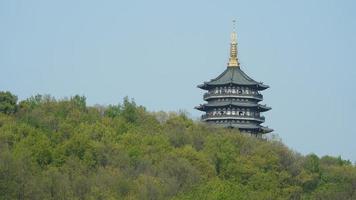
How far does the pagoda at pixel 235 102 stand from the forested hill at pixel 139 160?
5.18 m

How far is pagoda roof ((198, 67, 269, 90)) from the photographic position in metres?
67.2

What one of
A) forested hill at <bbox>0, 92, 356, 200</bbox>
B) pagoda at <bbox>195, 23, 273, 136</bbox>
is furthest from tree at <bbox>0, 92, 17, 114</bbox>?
pagoda at <bbox>195, 23, 273, 136</bbox>

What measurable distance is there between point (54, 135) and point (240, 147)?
1069 centimetres

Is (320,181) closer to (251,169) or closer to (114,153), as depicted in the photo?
(251,169)

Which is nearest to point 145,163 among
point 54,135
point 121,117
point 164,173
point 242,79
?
point 164,173

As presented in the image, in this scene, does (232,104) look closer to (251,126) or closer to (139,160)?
(251,126)

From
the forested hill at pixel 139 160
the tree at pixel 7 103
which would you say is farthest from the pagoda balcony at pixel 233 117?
the tree at pixel 7 103

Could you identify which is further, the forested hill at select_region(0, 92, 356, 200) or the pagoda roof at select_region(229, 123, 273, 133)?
the pagoda roof at select_region(229, 123, 273, 133)

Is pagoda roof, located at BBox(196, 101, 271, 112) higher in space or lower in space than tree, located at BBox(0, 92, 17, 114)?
higher

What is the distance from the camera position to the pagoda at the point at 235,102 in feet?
219

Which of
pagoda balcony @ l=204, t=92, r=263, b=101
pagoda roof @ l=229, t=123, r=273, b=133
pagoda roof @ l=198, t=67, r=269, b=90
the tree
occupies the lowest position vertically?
the tree

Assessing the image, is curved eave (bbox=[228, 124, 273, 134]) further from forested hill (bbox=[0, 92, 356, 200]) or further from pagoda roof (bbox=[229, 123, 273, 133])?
forested hill (bbox=[0, 92, 356, 200])

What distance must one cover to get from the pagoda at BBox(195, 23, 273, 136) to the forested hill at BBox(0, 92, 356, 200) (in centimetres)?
518

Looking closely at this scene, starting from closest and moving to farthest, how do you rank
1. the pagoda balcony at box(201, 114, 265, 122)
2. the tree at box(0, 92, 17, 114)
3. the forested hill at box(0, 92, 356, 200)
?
the forested hill at box(0, 92, 356, 200), the tree at box(0, 92, 17, 114), the pagoda balcony at box(201, 114, 265, 122)
